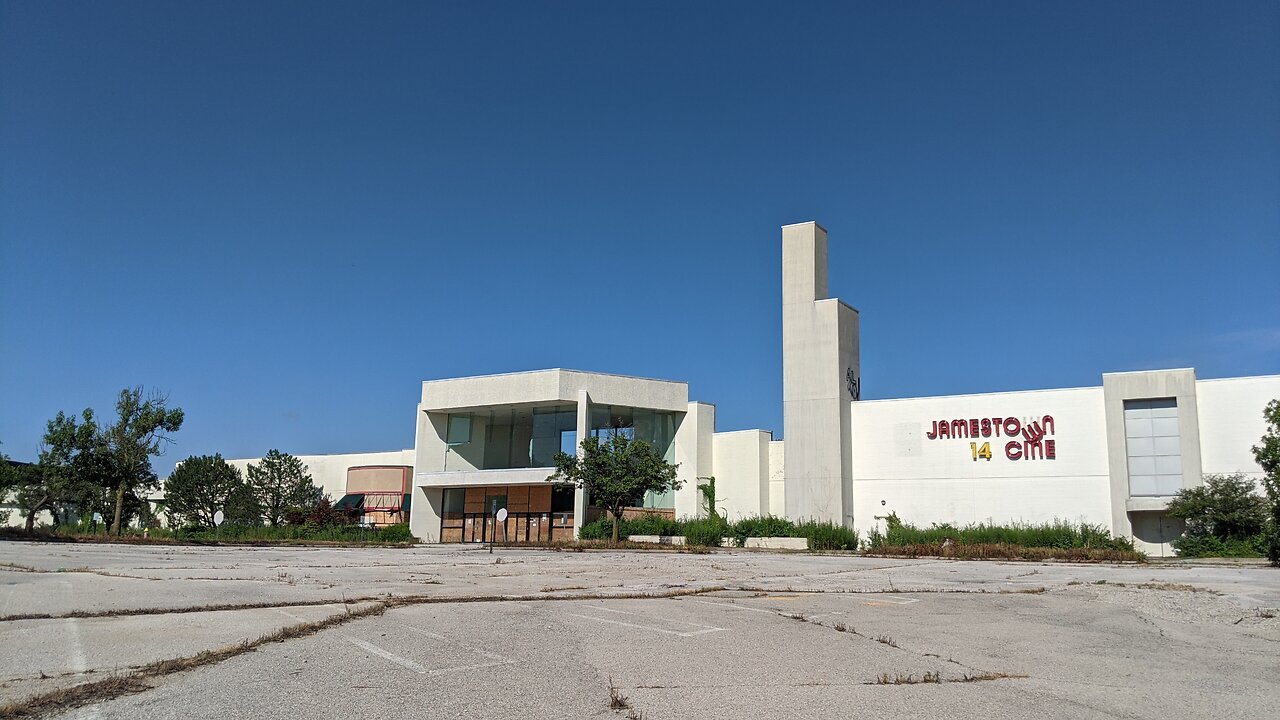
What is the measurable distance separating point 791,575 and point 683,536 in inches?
1129

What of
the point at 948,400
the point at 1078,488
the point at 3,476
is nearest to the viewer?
the point at 1078,488

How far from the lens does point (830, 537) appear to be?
44531mm

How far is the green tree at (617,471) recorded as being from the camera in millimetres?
48125

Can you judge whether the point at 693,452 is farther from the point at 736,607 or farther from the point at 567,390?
the point at 736,607

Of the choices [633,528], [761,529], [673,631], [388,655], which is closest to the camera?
[388,655]

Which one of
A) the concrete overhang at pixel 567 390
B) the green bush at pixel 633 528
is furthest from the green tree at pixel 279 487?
the green bush at pixel 633 528

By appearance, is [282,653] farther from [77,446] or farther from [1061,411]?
[77,446]

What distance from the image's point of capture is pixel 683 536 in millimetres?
50188

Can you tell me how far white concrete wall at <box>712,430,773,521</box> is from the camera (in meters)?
53.8

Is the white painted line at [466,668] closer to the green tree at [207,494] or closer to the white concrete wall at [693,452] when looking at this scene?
the white concrete wall at [693,452]

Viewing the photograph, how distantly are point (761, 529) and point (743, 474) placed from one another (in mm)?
6528

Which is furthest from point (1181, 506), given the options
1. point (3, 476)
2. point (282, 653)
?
point (3, 476)

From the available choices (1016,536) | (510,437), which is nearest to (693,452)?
(510,437)

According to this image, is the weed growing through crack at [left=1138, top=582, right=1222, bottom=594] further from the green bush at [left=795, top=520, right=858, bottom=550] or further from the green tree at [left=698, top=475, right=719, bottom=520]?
the green tree at [left=698, top=475, right=719, bottom=520]
